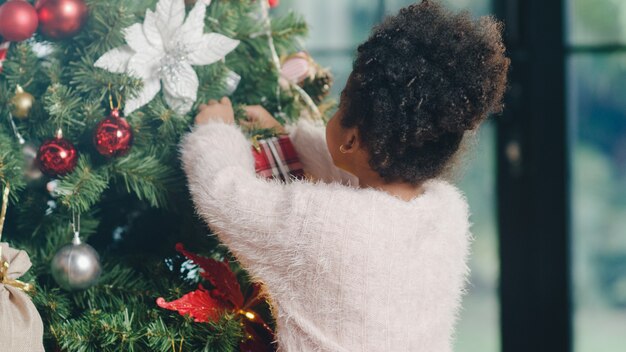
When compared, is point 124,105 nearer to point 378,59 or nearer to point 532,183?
point 378,59

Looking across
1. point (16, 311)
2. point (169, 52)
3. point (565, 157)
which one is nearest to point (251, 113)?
point (169, 52)

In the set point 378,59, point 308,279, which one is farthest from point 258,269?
point 378,59

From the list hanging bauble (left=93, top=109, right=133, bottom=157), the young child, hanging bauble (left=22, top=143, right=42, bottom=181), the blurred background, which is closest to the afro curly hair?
the young child

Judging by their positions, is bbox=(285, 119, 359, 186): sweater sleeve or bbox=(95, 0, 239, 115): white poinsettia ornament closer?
bbox=(95, 0, 239, 115): white poinsettia ornament

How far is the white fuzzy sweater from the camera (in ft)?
Result: 2.72

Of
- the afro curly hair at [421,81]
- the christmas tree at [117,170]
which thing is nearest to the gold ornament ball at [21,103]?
the christmas tree at [117,170]

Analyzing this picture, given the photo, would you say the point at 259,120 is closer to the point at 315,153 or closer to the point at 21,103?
the point at 315,153

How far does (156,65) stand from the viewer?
34.4 inches

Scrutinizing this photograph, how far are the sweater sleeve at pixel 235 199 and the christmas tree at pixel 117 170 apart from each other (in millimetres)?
44

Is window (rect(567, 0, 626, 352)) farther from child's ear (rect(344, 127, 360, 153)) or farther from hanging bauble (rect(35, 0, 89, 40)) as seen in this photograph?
hanging bauble (rect(35, 0, 89, 40))

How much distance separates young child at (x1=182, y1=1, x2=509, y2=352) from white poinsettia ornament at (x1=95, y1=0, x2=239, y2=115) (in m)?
0.05

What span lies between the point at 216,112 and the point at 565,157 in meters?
1.16

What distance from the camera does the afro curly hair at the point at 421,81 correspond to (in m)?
0.81

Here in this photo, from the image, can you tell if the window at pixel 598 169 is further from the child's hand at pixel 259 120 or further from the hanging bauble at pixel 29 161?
the hanging bauble at pixel 29 161
